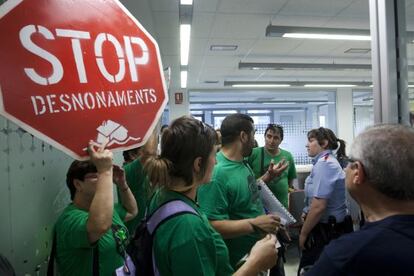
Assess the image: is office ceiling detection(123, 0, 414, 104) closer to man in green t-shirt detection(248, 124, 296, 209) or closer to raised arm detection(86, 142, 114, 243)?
man in green t-shirt detection(248, 124, 296, 209)

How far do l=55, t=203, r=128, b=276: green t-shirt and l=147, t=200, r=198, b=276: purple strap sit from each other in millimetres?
314

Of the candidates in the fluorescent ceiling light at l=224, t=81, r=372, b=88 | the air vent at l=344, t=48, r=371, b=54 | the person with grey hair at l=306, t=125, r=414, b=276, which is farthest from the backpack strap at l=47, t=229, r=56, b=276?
the fluorescent ceiling light at l=224, t=81, r=372, b=88

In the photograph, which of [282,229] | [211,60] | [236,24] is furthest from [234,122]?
[211,60]

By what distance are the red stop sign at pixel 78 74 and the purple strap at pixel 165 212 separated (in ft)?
0.75

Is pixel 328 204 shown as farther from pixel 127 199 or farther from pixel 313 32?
pixel 313 32

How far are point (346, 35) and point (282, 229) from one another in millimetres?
3384

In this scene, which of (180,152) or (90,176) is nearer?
(180,152)

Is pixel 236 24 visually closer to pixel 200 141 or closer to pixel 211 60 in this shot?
pixel 211 60

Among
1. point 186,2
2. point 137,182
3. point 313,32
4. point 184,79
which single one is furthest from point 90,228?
point 184,79

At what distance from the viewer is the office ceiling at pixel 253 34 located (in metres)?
3.70

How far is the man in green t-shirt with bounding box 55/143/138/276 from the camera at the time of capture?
993 millimetres

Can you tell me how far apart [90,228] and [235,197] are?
80 centimetres

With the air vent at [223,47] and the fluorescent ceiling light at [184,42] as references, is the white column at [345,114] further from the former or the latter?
the fluorescent ceiling light at [184,42]

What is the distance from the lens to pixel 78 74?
0.77 meters
